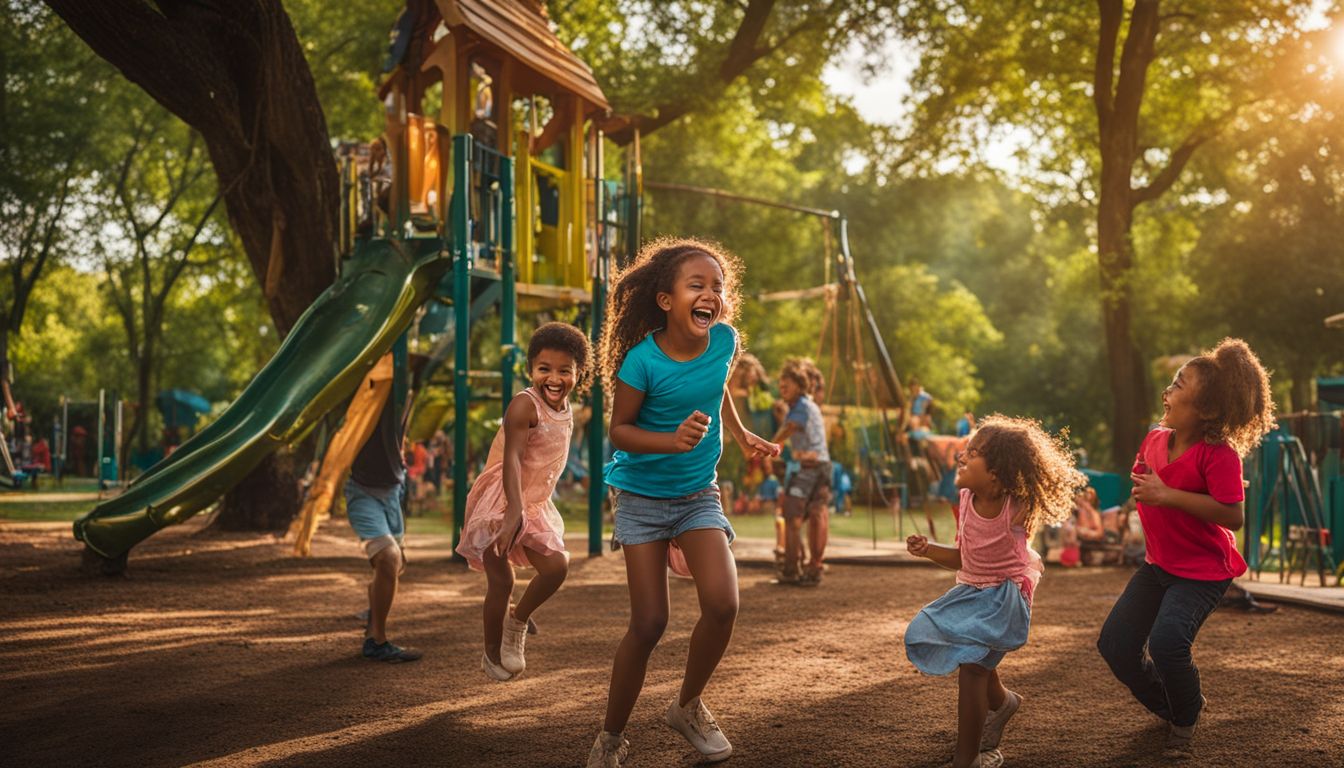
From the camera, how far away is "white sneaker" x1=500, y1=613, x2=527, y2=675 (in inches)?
237

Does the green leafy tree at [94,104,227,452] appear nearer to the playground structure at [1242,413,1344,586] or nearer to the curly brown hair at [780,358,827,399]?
the curly brown hair at [780,358,827,399]

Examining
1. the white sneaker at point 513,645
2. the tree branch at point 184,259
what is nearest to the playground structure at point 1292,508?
the white sneaker at point 513,645

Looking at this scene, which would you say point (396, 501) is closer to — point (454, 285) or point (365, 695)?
point (365, 695)

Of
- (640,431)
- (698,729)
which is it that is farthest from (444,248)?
(698,729)

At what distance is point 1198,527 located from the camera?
523 cm

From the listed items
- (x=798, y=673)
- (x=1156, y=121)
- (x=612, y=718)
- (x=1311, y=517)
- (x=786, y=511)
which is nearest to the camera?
(x=612, y=718)

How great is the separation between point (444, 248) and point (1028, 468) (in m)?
8.31

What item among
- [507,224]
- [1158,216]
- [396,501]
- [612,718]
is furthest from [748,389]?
[1158,216]

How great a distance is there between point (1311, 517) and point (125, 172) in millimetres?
27185

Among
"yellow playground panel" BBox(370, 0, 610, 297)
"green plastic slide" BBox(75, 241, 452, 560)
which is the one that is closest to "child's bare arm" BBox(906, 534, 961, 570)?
"green plastic slide" BBox(75, 241, 452, 560)

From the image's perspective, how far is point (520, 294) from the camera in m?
13.4

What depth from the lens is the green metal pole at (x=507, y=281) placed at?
480 inches

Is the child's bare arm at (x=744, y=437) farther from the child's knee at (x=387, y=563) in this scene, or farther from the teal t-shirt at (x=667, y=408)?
the child's knee at (x=387, y=563)

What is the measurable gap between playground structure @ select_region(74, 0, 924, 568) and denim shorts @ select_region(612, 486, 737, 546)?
5200 mm
